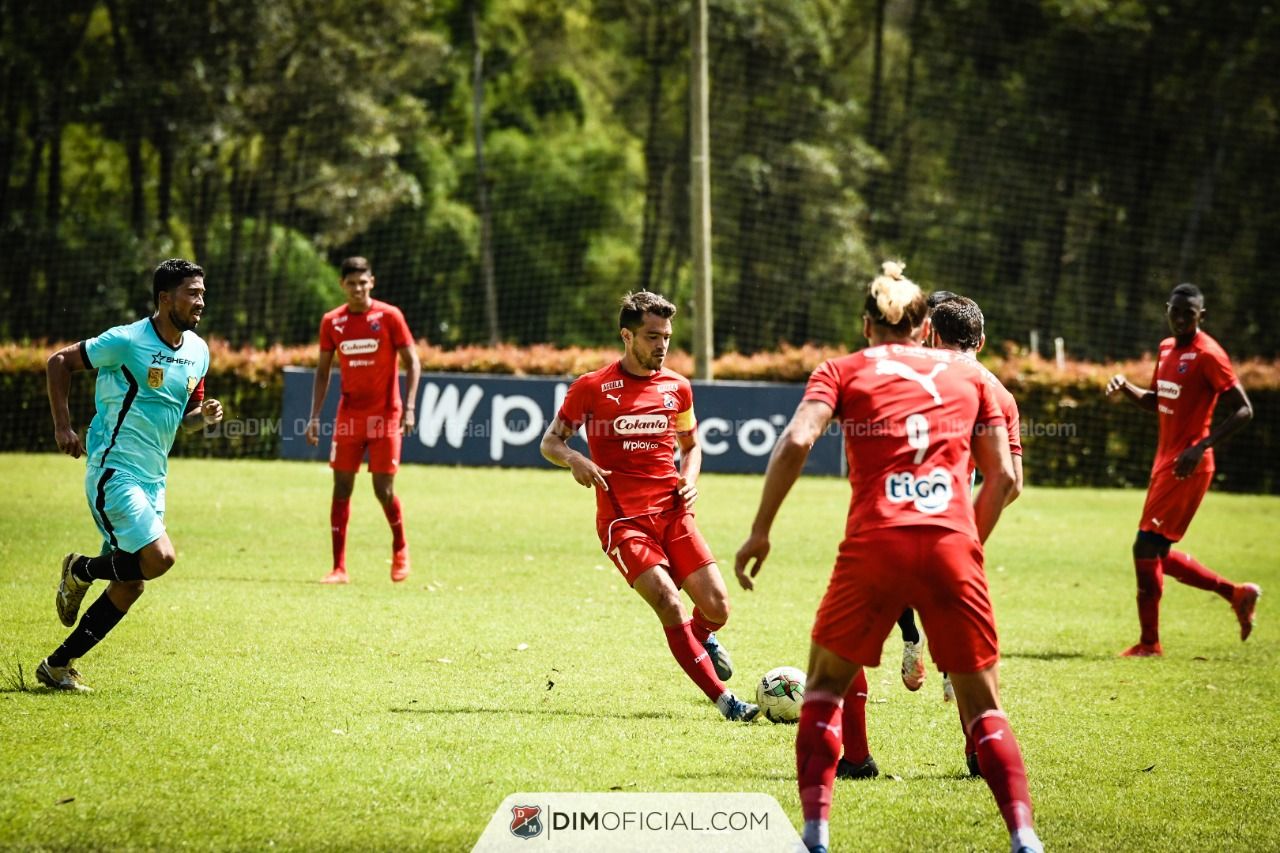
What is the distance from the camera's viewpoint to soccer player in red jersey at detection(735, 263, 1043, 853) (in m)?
4.57

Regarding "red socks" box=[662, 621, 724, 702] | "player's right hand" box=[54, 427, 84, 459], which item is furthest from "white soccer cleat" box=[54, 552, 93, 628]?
"red socks" box=[662, 621, 724, 702]

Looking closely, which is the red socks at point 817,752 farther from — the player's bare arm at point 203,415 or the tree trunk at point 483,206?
the tree trunk at point 483,206

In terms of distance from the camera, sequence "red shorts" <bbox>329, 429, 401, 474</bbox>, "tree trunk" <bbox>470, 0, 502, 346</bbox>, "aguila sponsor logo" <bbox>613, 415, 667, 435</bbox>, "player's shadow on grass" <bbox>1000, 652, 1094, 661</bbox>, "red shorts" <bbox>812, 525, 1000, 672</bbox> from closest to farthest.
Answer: "red shorts" <bbox>812, 525, 1000, 672</bbox> → "aguila sponsor logo" <bbox>613, 415, 667, 435</bbox> → "player's shadow on grass" <bbox>1000, 652, 1094, 661</bbox> → "red shorts" <bbox>329, 429, 401, 474</bbox> → "tree trunk" <bbox>470, 0, 502, 346</bbox>

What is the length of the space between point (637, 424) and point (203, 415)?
227 cm

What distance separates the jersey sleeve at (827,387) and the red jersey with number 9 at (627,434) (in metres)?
2.54

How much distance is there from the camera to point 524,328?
4478 cm

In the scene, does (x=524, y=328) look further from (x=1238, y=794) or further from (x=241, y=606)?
(x=1238, y=794)

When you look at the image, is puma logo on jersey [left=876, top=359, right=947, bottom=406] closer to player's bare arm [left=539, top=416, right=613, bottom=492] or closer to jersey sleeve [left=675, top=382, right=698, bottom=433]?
player's bare arm [left=539, top=416, right=613, bottom=492]

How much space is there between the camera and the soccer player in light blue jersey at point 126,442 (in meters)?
6.86

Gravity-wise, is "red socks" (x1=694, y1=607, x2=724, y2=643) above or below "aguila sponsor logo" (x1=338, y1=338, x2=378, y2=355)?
below

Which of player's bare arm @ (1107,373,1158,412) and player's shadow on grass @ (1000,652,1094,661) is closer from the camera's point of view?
player's shadow on grass @ (1000,652,1094,661)

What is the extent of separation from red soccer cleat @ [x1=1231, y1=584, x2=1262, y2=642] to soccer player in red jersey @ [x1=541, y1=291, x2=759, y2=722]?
4218 mm

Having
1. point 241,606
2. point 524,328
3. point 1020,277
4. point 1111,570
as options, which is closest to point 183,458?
point 241,606

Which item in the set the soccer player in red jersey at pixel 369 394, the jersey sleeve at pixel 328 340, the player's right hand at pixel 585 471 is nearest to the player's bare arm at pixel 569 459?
the player's right hand at pixel 585 471
